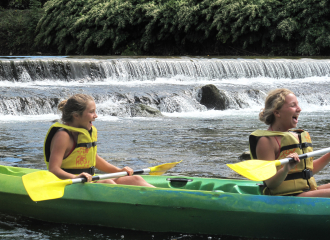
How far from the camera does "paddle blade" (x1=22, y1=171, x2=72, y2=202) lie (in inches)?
121

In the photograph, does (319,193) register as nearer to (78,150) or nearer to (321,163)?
(321,163)

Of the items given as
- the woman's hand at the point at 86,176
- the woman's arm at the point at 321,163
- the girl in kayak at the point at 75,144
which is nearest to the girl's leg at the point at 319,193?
the woman's arm at the point at 321,163

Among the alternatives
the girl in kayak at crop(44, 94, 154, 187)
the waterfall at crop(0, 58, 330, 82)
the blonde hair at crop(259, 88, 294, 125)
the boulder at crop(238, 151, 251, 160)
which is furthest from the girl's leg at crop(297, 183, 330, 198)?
the waterfall at crop(0, 58, 330, 82)

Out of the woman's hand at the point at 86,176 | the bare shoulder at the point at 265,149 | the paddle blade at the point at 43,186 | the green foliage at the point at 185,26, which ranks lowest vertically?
the paddle blade at the point at 43,186

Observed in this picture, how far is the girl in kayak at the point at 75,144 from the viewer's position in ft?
10.8

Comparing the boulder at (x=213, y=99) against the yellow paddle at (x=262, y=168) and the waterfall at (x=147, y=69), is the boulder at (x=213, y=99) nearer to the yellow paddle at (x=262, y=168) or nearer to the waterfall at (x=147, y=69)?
the waterfall at (x=147, y=69)

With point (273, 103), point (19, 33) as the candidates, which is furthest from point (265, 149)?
point (19, 33)

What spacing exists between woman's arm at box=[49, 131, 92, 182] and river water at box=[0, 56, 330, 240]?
42 cm

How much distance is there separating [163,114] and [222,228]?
758 cm

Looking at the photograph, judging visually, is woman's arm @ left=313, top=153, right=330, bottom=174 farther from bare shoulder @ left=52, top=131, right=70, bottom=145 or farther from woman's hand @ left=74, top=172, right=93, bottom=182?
bare shoulder @ left=52, top=131, right=70, bottom=145

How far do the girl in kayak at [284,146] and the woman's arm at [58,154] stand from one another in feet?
4.23

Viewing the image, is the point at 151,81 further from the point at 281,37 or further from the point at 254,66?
the point at 281,37

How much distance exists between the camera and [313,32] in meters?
19.6

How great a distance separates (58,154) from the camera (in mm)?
3275
